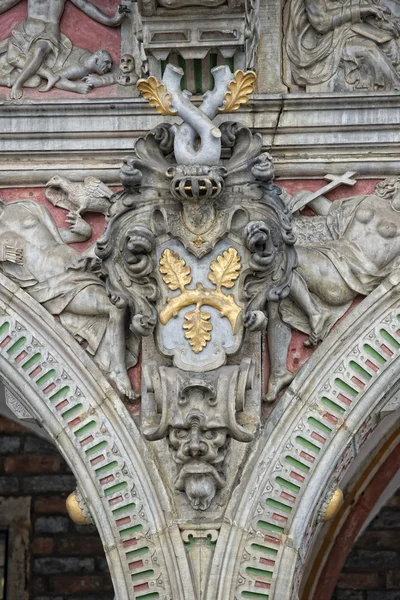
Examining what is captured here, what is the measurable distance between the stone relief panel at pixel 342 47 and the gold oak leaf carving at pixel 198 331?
133 cm

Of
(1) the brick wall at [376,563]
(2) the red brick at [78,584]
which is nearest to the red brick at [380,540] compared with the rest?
(1) the brick wall at [376,563]

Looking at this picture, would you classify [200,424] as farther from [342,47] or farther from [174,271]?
[342,47]

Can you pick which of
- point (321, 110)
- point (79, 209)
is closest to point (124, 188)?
point (79, 209)

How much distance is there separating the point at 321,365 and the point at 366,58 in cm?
155

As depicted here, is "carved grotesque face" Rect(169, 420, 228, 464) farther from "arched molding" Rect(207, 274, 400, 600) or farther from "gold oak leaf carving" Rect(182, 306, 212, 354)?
"gold oak leaf carving" Rect(182, 306, 212, 354)

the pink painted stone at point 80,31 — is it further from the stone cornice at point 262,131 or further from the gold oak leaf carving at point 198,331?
the gold oak leaf carving at point 198,331

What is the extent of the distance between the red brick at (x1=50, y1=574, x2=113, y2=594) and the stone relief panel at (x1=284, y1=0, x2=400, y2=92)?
145 inches

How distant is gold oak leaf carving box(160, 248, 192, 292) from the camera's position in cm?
873

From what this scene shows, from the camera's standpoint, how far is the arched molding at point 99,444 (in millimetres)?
8555

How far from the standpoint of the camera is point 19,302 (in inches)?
353

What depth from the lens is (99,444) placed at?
8.72 meters

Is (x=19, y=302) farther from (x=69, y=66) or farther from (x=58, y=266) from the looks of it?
Answer: (x=69, y=66)

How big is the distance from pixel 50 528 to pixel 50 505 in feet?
0.46

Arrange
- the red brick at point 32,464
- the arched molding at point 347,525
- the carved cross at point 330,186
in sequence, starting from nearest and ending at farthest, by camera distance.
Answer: the carved cross at point 330,186 < the arched molding at point 347,525 < the red brick at point 32,464
